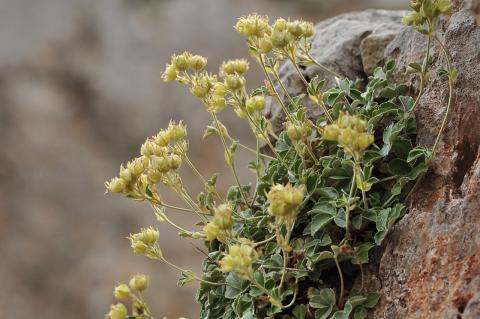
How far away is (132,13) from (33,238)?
1962mm

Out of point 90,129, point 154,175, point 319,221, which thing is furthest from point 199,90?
point 90,129

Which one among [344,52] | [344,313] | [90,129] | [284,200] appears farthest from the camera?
[90,129]

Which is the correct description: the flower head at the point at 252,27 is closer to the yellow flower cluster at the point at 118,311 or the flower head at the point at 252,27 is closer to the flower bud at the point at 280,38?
the flower bud at the point at 280,38

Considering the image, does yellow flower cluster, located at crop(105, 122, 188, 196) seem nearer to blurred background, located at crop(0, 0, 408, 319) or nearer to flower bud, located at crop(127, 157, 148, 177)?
flower bud, located at crop(127, 157, 148, 177)

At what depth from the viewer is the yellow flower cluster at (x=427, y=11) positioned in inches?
29.6

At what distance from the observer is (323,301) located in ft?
2.63

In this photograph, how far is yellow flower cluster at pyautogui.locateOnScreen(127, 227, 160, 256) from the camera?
83 cm

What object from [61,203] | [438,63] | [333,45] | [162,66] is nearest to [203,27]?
[162,66]

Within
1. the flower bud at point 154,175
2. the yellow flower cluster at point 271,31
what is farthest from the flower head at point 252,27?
the flower bud at point 154,175

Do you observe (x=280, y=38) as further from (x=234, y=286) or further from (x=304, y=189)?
(x=234, y=286)

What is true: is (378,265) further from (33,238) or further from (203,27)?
(203,27)

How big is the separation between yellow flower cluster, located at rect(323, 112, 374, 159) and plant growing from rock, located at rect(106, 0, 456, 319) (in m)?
0.02

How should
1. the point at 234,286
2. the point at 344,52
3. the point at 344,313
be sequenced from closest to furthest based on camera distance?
the point at 344,313
the point at 234,286
the point at 344,52

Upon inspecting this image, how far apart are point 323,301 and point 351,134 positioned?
23 centimetres
